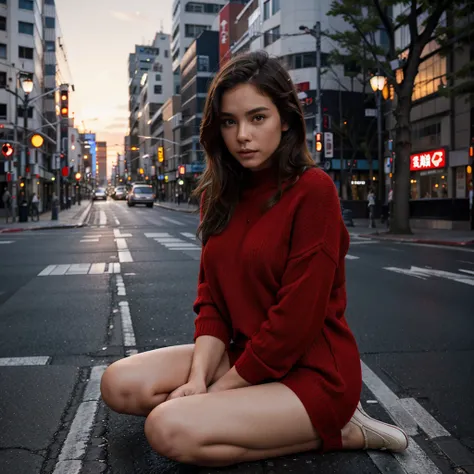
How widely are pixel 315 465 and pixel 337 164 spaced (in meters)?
56.8

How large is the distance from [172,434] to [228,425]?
222 mm

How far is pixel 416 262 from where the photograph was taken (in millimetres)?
13094

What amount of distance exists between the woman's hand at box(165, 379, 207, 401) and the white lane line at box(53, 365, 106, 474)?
62cm

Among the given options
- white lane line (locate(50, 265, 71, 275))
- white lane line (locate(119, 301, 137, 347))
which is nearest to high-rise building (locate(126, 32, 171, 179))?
white lane line (locate(50, 265, 71, 275))

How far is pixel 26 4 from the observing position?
57188mm

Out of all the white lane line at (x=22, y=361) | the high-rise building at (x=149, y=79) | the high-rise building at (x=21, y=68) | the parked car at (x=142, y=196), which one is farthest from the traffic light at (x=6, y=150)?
the high-rise building at (x=149, y=79)

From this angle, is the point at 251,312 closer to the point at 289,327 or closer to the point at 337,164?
the point at 289,327

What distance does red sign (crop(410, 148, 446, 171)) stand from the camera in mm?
29734

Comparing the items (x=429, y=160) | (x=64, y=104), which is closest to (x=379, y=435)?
(x=429, y=160)

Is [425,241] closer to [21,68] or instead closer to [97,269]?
[97,269]

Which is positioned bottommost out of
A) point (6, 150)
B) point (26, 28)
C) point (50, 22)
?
point (6, 150)

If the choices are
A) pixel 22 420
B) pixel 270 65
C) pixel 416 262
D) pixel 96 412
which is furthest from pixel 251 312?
pixel 416 262

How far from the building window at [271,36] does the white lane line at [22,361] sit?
55.3 m

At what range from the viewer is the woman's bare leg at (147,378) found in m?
2.87
